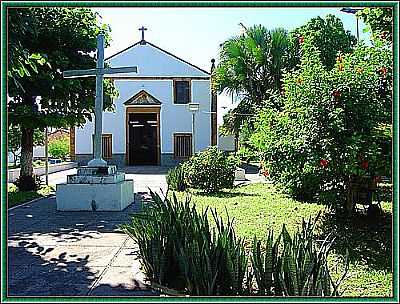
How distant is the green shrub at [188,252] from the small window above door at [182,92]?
845 inches

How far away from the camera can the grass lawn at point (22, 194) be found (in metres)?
10.9

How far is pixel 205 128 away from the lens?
86.6ft

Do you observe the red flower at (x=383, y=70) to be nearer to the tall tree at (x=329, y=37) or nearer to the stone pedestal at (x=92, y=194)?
the tall tree at (x=329, y=37)

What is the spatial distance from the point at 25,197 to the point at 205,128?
616 inches

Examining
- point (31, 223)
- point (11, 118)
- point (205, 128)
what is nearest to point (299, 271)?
point (31, 223)

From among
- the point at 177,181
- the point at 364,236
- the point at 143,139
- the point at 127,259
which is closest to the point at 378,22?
the point at 364,236

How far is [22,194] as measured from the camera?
12164mm

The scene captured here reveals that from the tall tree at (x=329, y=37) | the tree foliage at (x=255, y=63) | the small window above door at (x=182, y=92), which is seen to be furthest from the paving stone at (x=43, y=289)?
the small window above door at (x=182, y=92)

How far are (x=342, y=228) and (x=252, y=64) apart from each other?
1182 cm

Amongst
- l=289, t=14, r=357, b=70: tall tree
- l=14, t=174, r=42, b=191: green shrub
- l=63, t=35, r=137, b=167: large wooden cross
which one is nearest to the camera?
l=63, t=35, r=137, b=167: large wooden cross

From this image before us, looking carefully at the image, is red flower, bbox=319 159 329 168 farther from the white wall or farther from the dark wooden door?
the dark wooden door

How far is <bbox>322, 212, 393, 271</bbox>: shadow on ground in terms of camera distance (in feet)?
20.6

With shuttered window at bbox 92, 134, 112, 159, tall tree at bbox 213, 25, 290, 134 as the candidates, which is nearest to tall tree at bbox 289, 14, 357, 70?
tall tree at bbox 213, 25, 290, 134

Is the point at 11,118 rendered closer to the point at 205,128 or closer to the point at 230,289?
the point at 230,289
